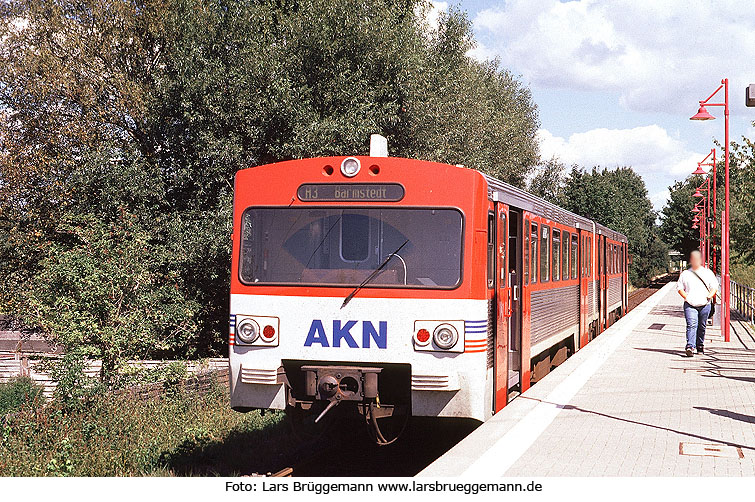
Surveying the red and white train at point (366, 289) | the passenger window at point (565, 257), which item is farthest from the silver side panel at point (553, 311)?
the red and white train at point (366, 289)

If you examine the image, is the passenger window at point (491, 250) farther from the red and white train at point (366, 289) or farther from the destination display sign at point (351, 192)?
the destination display sign at point (351, 192)

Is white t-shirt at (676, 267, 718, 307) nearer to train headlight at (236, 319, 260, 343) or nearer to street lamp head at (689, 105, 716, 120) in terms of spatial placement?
street lamp head at (689, 105, 716, 120)

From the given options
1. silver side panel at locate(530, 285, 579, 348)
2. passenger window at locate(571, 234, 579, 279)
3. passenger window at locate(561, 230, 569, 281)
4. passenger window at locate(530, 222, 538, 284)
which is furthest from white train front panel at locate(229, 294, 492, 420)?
passenger window at locate(571, 234, 579, 279)

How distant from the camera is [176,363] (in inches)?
700

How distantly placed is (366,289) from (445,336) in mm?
848

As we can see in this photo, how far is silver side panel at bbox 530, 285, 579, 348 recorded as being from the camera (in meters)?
11.4

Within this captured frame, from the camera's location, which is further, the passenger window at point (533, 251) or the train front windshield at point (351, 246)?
the passenger window at point (533, 251)

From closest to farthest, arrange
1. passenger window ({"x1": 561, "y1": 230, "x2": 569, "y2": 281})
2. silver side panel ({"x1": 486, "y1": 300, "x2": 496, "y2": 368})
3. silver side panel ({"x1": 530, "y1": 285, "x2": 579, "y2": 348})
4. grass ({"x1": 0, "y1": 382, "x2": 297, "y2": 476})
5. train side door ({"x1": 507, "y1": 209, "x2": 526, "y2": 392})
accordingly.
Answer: silver side panel ({"x1": 486, "y1": 300, "x2": 496, "y2": 368}) → train side door ({"x1": 507, "y1": 209, "x2": 526, "y2": 392}) → silver side panel ({"x1": 530, "y1": 285, "x2": 579, "y2": 348}) → grass ({"x1": 0, "y1": 382, "x2": 297, "y2": 476}) → passenger window ({"x1": 561, "y1": 230, "x2": 569, "y2": 281})

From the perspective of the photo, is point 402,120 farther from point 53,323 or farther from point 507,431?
point 507,431

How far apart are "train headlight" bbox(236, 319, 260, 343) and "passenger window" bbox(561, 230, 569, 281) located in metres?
7.02

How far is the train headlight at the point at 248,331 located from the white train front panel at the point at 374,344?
0.02 meters

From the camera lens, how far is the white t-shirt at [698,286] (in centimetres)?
1507

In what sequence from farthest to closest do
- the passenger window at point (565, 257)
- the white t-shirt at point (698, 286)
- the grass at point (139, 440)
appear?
the white t-shirt at point (698, 286) → the passenger window at point (565, 257) → the grass at point (139, 440)
